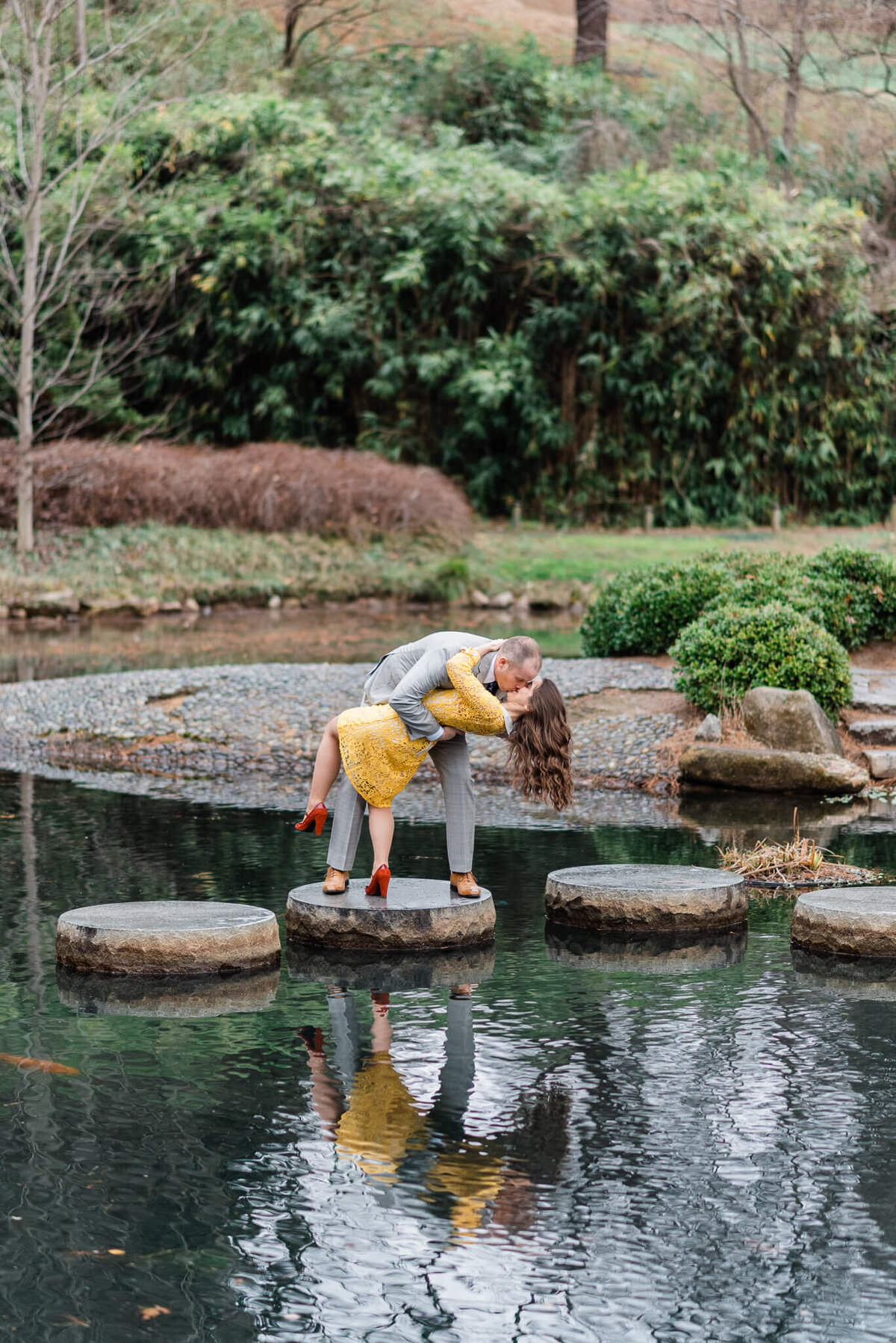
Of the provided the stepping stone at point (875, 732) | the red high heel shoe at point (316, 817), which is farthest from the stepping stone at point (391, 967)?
the stepping stone at point (875, 732)

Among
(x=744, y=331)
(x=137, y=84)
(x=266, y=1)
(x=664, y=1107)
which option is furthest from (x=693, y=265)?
(x=664, y=1107)

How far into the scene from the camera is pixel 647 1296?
136 inches

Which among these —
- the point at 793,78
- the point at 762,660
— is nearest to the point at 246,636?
the point at 762,660

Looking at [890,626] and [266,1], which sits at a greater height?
[266,1]

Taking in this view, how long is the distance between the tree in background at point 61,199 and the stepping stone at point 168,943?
1767 centimetres

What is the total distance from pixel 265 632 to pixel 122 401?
10821 mm

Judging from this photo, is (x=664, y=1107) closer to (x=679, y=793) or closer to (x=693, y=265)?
(x=679, y=793)

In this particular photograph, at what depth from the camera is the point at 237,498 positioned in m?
24.5

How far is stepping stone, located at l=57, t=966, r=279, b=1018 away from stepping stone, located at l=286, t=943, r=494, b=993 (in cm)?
19

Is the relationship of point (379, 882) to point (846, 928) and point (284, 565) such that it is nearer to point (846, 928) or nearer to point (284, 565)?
point (846, 928)

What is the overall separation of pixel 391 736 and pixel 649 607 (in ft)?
25.1

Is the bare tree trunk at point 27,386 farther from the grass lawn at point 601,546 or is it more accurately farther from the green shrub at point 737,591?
the green shrub at point 737,591

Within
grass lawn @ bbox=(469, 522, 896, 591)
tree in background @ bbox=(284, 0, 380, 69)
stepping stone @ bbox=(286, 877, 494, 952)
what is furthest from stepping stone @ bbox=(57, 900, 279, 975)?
tree in background @ bbox=(284, 0, 380, 69)

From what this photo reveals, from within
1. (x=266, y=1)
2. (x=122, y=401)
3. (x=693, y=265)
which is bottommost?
(x=122, y=401)
